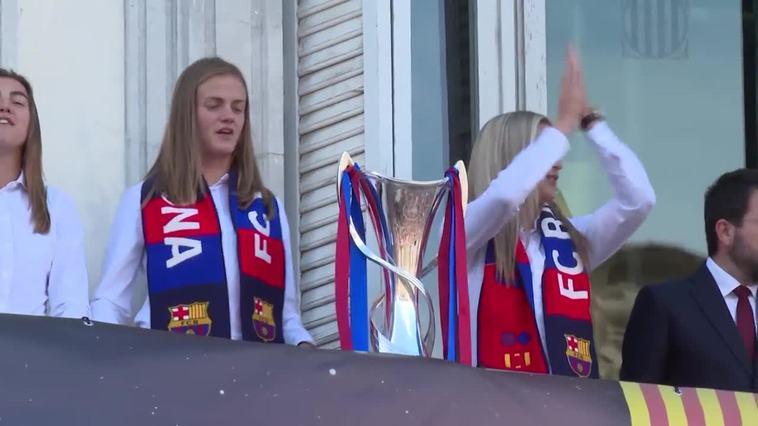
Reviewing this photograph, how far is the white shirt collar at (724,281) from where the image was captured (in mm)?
6633

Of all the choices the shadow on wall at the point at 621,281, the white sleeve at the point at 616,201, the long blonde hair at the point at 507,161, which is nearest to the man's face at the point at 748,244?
the white sleeve at the point at 616,201

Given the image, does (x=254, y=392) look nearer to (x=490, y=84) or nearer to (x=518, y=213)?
(x=518, y=213)

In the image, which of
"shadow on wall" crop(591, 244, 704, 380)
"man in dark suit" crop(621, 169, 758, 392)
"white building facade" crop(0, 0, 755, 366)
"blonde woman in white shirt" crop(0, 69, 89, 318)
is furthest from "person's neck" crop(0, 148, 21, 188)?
"shadow on wall" crop(591, 244, 704, 380)

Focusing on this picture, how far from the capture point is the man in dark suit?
6.45 meters

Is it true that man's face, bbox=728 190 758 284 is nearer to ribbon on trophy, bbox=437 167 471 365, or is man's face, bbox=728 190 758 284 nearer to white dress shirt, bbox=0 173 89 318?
ribbon on trophy, bbox=437 167 471 365

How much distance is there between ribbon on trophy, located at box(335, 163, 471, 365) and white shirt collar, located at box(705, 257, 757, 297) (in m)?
0.95

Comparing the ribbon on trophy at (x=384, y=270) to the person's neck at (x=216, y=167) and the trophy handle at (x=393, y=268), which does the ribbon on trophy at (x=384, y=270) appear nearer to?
the trophy handle at (x=393, y=268)

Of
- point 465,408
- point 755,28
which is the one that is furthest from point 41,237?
point 755,28

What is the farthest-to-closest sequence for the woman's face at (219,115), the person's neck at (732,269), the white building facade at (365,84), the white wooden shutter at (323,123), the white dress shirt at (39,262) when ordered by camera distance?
the white wooden shutter at (323,123) → the white building facade at (365,84) → the person's neck at (732,269) → the woman's face at (219,115) → the white dress shirt at (39,262)

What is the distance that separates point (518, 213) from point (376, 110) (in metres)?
0.98

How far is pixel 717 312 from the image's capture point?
6.54 meters

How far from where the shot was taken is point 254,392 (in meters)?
5.40

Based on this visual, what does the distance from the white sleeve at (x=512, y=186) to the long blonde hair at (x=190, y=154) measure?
0.60 metres

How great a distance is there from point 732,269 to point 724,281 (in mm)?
73
